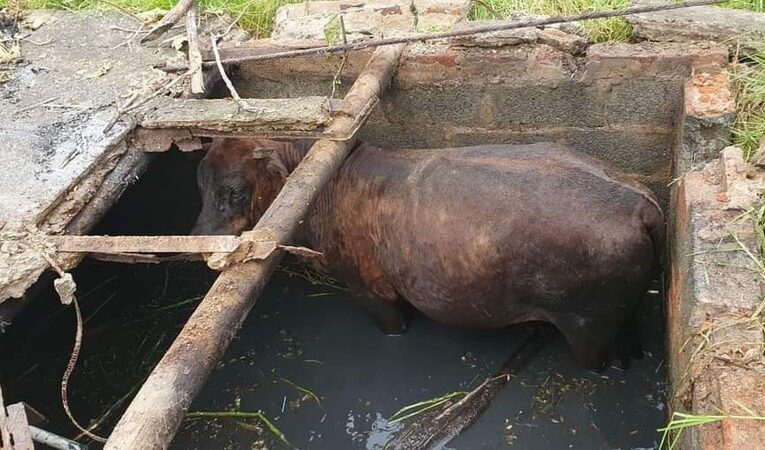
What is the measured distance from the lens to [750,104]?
4.05 metres

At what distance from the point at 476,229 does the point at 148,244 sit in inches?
61.0

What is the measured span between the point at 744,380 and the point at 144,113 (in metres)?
3.23

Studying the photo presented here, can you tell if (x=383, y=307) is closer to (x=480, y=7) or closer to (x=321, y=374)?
(x=321, y=374)

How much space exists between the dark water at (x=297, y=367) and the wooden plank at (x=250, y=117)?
1.41 metres

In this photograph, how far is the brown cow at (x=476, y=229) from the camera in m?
3.79

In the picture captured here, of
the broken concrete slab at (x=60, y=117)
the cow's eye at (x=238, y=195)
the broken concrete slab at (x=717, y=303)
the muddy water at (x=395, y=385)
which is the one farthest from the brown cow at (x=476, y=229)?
the broken concrete slab at (x=60, y=117)

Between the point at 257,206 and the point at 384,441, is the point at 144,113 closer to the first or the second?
the point at 257,206

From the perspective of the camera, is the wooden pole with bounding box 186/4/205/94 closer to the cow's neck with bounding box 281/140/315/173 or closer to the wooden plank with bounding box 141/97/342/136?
the wooden plank with bounding box 141/97/342/136

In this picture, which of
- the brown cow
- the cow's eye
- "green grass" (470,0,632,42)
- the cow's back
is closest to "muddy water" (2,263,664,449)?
the brown cow

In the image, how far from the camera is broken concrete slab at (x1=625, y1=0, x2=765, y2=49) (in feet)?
14.5

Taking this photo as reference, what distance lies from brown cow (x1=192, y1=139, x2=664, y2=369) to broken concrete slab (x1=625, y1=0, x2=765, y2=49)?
3.23 feet

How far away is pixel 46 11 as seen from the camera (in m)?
5.86

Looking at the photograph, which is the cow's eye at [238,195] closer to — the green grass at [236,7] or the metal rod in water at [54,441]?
the green grass at [236,7]

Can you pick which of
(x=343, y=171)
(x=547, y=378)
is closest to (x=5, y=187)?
(x=343, y=171)
